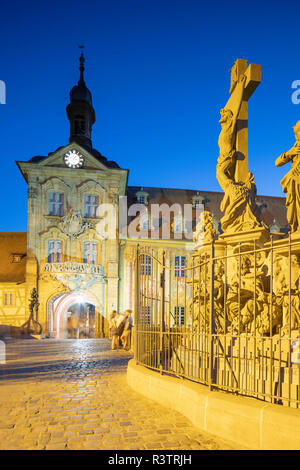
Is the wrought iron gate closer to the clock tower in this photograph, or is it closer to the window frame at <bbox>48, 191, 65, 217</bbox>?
the clock tower

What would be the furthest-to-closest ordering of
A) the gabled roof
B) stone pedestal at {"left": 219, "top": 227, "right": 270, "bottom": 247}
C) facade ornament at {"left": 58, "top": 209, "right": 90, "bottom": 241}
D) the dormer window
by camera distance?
the dormer window → the gabled roof → facade ornament at {"left": 58, "top": 209, "right": 90, "bottom": 241} → stone pedestal at {"left": 219, "top": 227, "right": 270, "bottom": 247}

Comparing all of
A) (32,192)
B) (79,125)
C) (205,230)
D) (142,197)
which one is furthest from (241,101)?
(79,125)

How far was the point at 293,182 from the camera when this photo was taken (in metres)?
6.13

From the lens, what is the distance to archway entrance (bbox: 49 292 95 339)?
2423 centimetres

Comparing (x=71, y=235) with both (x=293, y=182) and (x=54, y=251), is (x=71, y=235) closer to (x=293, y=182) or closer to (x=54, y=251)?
(x=54, y=251)

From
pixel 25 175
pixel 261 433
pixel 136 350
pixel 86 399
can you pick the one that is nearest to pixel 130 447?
pixel 261 433

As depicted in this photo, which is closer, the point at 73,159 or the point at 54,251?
the point at 54,251

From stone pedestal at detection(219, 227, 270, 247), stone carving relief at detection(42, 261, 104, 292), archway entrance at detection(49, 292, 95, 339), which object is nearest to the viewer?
stone pedestal at detection(219, 227, 270, 247)

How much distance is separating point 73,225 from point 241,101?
18033mm

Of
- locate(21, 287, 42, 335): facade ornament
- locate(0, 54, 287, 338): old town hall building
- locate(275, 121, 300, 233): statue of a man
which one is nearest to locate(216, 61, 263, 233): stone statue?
locate(275, 121, 300, 233): statue of a man

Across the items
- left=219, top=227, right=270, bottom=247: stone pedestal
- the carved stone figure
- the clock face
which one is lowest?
left=219, top=227, right=270, bottom=247: stone pedestal

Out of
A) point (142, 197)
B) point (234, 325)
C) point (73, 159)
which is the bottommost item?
point (234, 325)

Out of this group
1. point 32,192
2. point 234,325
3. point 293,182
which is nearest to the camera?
point 293,182
